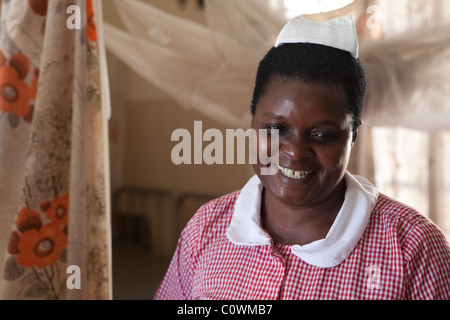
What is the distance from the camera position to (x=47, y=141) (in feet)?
3.88

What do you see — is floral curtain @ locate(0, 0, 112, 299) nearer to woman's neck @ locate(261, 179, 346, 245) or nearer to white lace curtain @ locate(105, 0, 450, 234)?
woman's neck @ locate(261, 179, 346, 245)

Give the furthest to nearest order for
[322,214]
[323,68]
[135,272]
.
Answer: [135,272] → [322,214] → [323,68]

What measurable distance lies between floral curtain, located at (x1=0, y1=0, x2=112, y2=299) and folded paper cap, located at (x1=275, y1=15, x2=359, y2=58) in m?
0.56

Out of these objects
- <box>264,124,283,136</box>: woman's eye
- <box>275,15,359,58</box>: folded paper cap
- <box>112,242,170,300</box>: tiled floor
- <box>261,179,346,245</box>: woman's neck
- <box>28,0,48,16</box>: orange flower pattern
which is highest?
<box>28,0,48,16</box>: orange flower pattern

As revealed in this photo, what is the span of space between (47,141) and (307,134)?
647mm

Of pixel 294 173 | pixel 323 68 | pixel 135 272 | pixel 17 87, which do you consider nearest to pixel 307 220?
pixel 294 173

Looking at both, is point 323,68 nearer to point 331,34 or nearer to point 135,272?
point 331,34

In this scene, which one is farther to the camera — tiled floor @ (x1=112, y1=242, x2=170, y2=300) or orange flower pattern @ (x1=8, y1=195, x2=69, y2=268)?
tiled floor @ (x1=112, y1=242, x2=170, y2=300)

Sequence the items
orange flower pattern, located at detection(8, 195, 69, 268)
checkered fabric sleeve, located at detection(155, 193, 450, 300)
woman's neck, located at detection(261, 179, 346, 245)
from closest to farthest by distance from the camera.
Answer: checkered fabric sleeve, located at detection(155, 193, 450, 300) → woman's neck, located at detection(261, 179, 346, 245) → orange flower pattern, located at detection(8, 195, 69, 268)

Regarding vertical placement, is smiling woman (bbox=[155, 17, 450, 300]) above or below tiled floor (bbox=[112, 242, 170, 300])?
above

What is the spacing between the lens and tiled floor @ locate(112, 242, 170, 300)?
9.41ft

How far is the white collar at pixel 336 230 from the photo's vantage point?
0.90 m

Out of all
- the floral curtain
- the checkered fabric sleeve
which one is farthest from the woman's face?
the floral curtain
